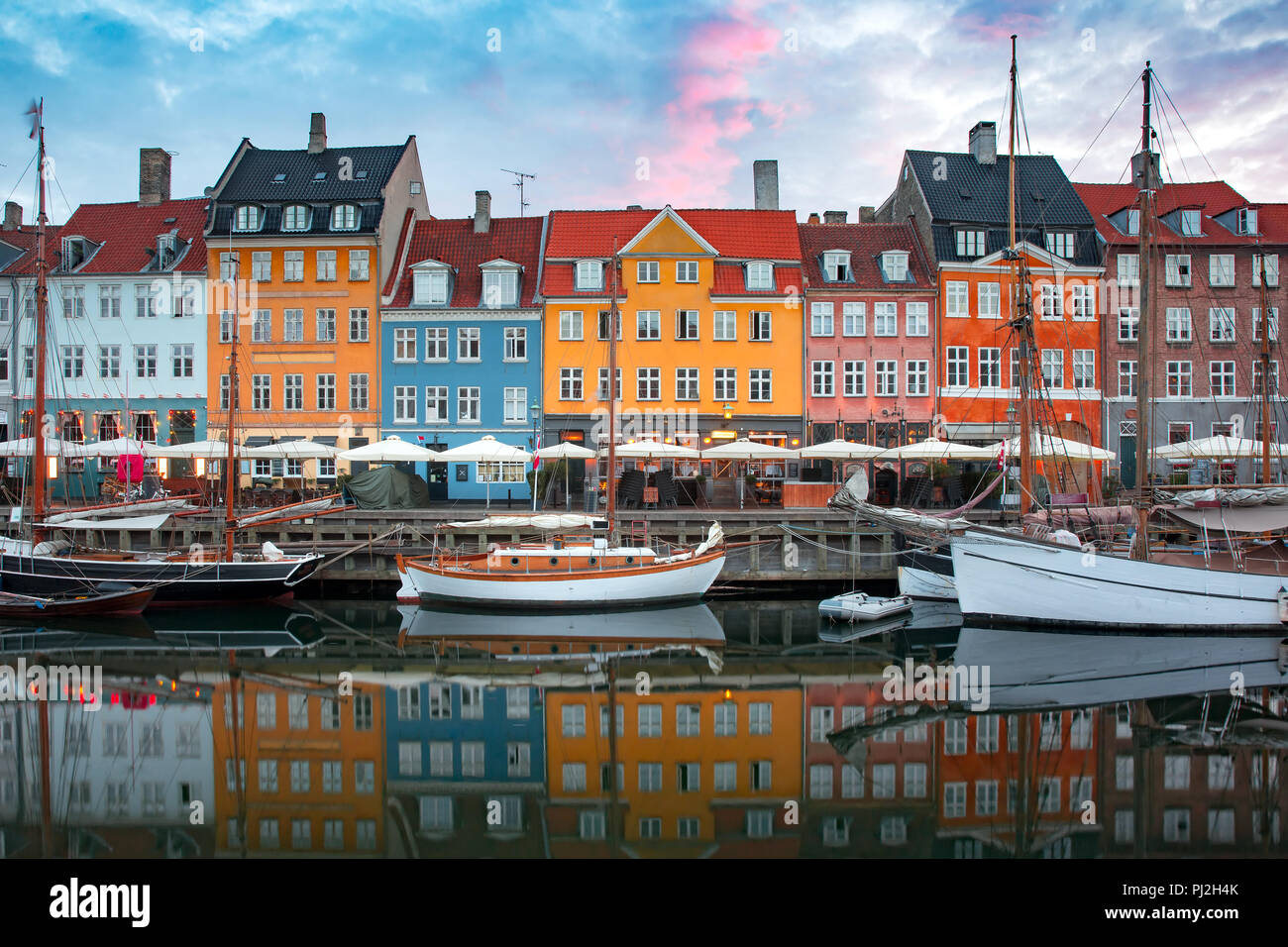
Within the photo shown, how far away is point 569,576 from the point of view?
77.4ft

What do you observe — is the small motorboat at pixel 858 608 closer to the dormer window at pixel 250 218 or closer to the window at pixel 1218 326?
the window at pixel 1218 326

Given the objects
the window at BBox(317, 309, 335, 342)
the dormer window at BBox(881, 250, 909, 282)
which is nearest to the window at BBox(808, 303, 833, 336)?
the dormer window at BBox(881, 250, 909, 282)

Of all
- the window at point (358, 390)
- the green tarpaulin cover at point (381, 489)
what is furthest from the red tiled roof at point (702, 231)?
the green tarpaulin cover at point (381, 489)

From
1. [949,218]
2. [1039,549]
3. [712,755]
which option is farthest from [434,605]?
[949,218]

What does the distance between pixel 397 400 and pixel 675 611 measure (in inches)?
760

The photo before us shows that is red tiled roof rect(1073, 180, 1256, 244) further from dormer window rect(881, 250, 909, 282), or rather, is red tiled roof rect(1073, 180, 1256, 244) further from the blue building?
the blue building

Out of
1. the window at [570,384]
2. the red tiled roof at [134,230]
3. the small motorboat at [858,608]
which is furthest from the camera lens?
the red tiled roof at [134,230]

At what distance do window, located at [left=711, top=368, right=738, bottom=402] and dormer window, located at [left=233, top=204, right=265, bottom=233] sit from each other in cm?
2098

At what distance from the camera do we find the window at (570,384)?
3784 centimetres

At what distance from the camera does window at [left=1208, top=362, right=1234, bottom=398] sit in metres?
37.9

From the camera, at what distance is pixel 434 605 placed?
25266 mm

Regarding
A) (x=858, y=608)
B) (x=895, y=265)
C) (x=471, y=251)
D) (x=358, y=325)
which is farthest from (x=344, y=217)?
(x=858, y=608)

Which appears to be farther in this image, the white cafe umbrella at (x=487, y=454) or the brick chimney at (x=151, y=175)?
the brick chimney at (x=151, y=175)

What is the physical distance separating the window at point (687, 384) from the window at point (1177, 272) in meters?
20.8
